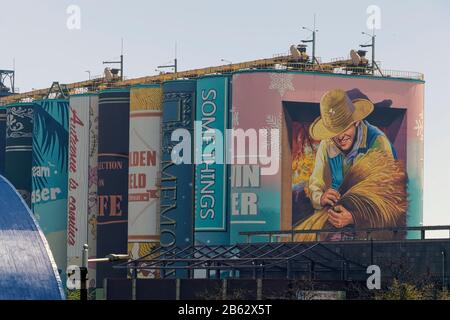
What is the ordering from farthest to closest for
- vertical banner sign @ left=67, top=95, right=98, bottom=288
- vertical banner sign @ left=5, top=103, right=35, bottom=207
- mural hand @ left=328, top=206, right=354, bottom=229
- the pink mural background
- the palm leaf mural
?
vertical banner sign @ left=5, top=103, right=35, bottom=207, the palm leaf mural, vertical banner sign @ left=67, top=95, right=98, bottom=288, mural hand @ left=328, top=206, right=354, bottom=229, the pink mural background

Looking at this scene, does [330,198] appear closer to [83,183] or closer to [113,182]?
[113,182]

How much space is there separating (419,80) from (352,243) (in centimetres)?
4226

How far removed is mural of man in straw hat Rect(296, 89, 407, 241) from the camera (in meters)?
149

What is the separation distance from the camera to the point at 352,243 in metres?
121

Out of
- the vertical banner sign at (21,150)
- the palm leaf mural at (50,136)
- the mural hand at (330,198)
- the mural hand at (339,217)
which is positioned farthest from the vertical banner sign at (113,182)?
the mural hand at (339,217)

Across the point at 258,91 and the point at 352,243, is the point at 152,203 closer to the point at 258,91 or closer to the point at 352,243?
the point at 258,91

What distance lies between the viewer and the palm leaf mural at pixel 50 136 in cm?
16712

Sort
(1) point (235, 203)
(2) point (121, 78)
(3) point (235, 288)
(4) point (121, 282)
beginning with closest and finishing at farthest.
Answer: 1. (3) point (235, 288)
2. (4) point (121, 282)
3. (1) point (235, 203)
4. (2) point (121, 78)

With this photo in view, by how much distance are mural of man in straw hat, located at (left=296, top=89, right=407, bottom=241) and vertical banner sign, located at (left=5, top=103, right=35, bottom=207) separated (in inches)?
1626

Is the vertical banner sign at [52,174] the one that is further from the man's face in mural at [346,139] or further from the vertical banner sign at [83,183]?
the man's face in mural at [346,139]

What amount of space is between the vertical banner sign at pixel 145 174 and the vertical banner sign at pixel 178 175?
5.69 ft

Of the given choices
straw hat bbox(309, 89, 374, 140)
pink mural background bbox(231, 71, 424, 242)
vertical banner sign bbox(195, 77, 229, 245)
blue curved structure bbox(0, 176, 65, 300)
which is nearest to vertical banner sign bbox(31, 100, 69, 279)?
vertical banner sign bbox(195, 77, 229, 245)
